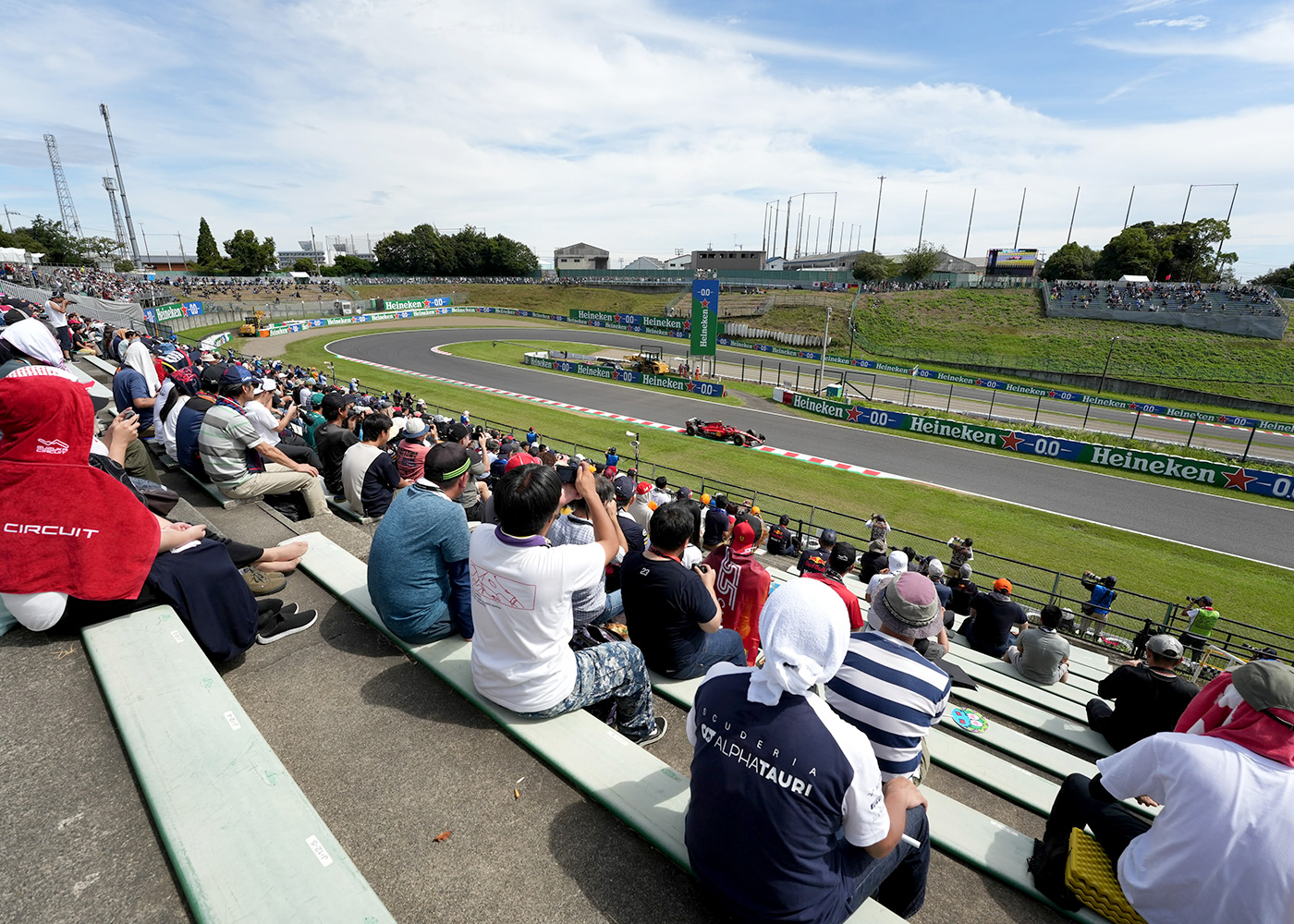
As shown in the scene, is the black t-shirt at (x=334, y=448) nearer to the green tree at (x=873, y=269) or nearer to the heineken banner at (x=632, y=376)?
the heineken banner at (x=632, y=376)

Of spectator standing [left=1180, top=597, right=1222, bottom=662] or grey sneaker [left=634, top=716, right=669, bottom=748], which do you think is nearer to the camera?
grey sneaker [left=634, top=716, right=669, bottom=748]

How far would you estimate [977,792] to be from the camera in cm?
370

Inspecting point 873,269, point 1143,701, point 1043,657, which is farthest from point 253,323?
point 873,269

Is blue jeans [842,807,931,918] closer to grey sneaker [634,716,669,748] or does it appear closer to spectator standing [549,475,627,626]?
grey sneaker [634,716,669,748]

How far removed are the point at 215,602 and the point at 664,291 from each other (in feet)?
310

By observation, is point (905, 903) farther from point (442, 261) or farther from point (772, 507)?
point (442, 261)

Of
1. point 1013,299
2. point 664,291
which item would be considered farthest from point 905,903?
point 664,291

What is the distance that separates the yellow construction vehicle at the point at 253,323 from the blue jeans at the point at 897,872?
64.7m

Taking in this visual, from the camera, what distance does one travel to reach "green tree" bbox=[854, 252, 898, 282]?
88062mm

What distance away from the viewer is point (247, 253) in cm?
9275

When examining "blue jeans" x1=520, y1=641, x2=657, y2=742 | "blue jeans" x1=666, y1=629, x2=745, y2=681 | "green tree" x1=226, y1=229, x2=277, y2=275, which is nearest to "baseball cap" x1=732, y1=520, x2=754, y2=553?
"blue jeans" x1=666, y1=629, x2=745, y2=681

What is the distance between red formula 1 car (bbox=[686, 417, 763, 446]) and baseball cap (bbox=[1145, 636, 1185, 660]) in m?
22.8

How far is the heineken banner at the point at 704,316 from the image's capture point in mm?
37950

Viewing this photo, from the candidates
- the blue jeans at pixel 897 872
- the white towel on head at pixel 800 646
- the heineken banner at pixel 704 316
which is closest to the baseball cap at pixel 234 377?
the white towel on head at pixel 800 646
